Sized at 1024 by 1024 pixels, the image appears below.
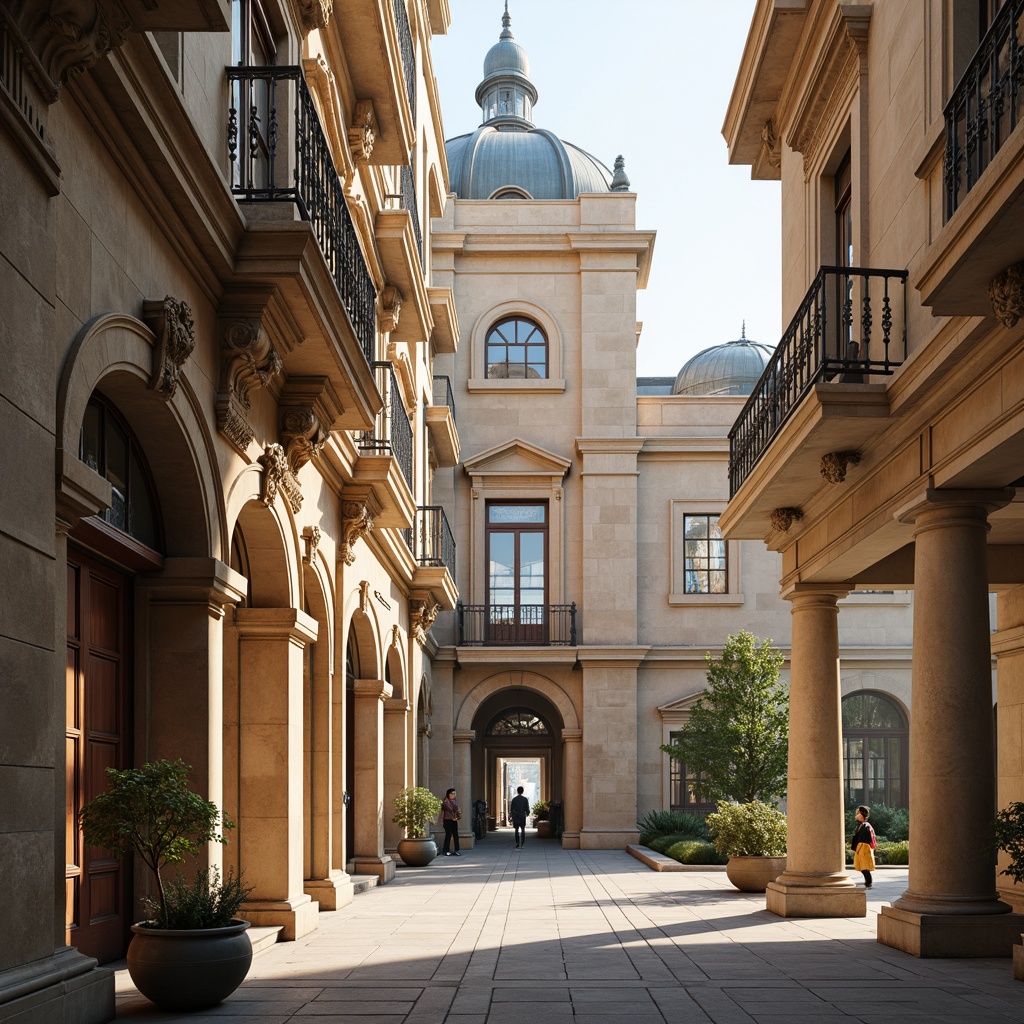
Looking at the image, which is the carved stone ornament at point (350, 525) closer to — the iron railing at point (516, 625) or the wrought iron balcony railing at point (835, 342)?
the wrought iron balcony railing at point (835, 342)

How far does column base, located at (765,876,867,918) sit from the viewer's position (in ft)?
54.0

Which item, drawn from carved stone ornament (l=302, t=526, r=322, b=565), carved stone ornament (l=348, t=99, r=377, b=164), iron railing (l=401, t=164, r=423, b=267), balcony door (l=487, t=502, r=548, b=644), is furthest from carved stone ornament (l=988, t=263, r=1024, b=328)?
balcony door (l=487, t=502, r=548, b=644)

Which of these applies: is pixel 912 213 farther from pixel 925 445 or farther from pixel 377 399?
pixel 377 399

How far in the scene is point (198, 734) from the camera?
10.7 m

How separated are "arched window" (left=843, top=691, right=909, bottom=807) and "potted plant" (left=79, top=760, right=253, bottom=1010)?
2766 cm

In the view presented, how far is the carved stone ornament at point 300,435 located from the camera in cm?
1330

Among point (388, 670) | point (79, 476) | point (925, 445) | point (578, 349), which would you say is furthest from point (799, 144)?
point (578, 349)

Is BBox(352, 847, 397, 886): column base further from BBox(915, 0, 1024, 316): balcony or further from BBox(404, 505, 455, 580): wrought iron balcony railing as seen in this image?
BBox(915, 0, 1024, 316): balcony

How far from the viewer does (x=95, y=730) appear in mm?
10148

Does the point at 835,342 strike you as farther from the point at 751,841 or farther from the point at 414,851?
the point at 414,851

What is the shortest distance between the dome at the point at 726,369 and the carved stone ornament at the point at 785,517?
86.1 feet

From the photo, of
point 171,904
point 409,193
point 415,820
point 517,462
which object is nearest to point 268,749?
point 171,904

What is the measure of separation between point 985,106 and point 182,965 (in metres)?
7.95

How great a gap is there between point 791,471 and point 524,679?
20778mm
